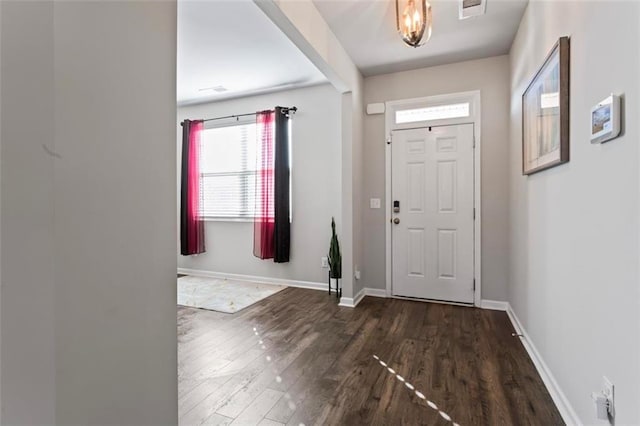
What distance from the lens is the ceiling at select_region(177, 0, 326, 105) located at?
2.58m

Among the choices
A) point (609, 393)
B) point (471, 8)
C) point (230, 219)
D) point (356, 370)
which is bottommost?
point (356, 370)

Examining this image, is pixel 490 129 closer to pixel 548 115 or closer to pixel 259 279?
pixel 548 115

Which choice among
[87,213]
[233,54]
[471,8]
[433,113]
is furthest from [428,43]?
[87,213]

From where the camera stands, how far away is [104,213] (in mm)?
925

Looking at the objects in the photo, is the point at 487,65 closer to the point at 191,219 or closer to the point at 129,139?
the point at 129,139

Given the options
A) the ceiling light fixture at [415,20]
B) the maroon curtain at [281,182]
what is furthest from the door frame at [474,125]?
the ceiling light fixture at [415,20]

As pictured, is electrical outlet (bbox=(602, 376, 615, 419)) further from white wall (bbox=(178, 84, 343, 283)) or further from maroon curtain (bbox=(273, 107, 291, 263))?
maroon curtain (bbox=(273, 107, 291, 263))

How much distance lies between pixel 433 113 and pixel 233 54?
2.19 meters

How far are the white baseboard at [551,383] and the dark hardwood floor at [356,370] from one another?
36 millimetres

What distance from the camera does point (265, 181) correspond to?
4312 millimetres

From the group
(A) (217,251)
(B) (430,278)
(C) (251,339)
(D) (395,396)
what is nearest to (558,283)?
(D) (395,396)

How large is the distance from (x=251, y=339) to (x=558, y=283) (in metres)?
2.14

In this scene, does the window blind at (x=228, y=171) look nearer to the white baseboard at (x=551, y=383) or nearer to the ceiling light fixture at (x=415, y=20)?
the ceiling light fixture at (x=415, y=20)

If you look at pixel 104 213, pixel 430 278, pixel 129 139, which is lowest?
pixel 430 278
